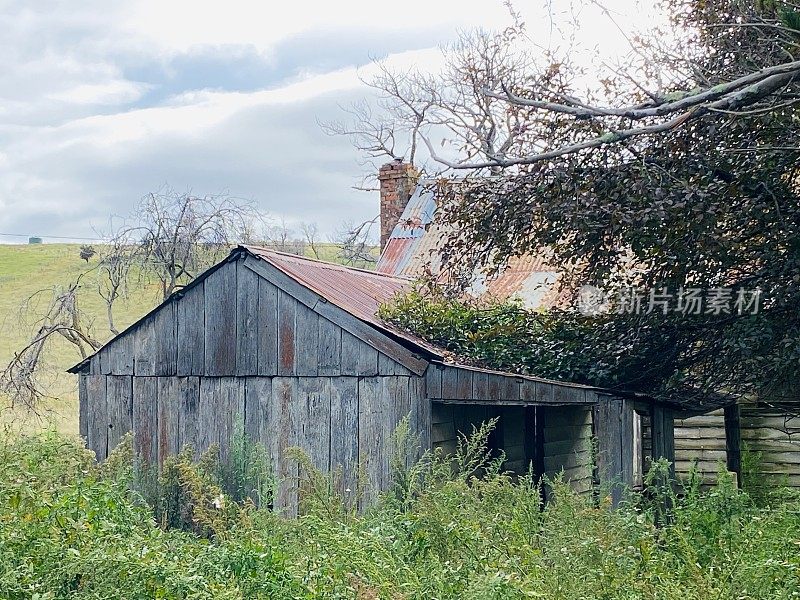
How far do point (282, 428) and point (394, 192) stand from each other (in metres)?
13.3

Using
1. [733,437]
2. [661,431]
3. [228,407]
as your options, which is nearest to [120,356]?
[228,407]

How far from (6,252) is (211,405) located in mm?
70733

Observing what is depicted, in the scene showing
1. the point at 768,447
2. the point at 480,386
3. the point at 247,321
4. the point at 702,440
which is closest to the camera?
the point at 480,386

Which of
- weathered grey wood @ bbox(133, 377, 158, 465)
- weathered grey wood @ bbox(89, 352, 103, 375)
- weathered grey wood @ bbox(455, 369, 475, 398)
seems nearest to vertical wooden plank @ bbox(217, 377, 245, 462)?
weathered grey wood @ bbox(133, 377, 158, 465)

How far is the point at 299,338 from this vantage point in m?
12.2

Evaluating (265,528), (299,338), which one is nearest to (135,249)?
(299,338)

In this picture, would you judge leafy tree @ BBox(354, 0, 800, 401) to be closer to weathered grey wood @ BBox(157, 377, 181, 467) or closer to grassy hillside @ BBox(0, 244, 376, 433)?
weathered grey wood @ BBox(157, 377, 181, 467)

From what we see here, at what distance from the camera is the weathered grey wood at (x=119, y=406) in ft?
44.1

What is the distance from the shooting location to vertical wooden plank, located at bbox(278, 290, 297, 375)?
12.3 meters

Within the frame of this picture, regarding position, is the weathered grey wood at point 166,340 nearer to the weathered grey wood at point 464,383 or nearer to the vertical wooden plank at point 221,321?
the vertical wooden plank at point 221,321

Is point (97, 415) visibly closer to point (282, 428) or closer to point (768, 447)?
point (282, 428)

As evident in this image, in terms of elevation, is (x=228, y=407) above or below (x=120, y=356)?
below

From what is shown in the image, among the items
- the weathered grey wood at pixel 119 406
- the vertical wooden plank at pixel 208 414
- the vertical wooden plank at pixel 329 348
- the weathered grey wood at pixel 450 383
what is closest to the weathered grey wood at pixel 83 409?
the weathered grey wood at pixel 119 406

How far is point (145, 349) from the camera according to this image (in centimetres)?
1339
